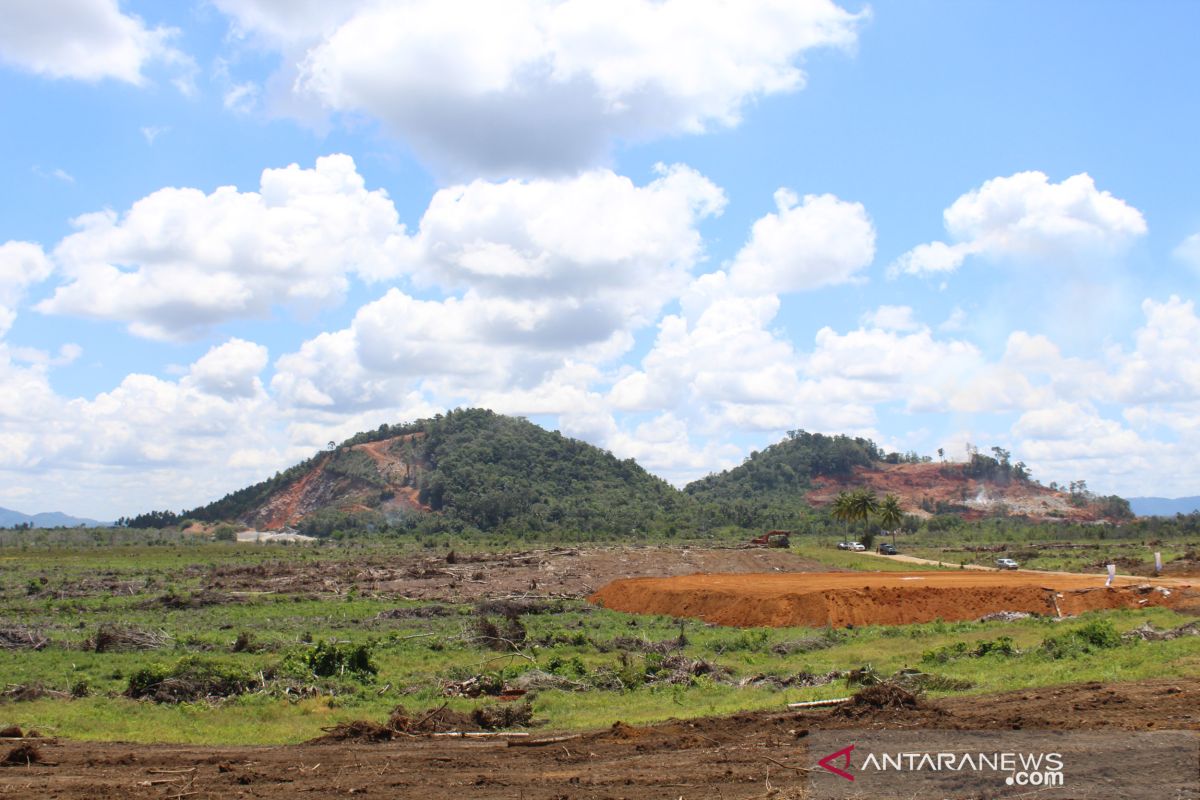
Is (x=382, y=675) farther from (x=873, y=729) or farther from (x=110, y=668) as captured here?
(x=873, y=729)

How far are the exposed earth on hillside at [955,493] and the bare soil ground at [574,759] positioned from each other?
146584 mm

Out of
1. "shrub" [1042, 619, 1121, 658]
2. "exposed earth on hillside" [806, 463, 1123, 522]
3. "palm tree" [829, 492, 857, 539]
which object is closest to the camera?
"shrub" [1042, 619, 1121, 658]

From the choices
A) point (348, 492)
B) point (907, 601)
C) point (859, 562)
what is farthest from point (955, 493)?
point (907, 601)

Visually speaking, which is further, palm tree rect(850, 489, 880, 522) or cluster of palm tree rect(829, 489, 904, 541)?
cluster of palm tree rect(829, 489, 904, 541)

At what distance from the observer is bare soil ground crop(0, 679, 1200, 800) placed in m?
10.3

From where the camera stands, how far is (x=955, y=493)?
168875mm

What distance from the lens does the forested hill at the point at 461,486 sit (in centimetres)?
13162

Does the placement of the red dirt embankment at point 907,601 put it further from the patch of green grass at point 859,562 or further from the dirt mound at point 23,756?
the dirt mound at point 23,756

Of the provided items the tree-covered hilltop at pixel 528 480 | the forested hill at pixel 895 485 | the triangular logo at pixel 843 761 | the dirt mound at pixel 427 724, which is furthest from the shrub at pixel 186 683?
the forested hill at pixel 895 485

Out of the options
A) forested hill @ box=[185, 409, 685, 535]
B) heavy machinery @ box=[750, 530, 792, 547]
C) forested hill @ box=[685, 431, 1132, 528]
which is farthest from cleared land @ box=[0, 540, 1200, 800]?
forested hill @ box=[685, 431, 1132, 528]

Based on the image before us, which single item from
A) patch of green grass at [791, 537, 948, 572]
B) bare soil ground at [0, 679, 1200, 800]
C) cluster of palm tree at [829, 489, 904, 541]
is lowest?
patch of green grass at [791, 537, 948, 572]

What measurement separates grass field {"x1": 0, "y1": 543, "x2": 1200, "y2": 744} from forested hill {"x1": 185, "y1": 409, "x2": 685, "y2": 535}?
78.9 m

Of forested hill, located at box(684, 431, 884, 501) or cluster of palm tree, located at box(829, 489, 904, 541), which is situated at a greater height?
forested hill, located at box(684, 431, 884, 501)

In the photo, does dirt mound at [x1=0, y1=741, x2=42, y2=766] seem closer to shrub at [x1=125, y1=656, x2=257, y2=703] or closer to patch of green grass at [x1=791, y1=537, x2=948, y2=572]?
shrub at [x1=125, y1=656, x2=257, y2=703]
